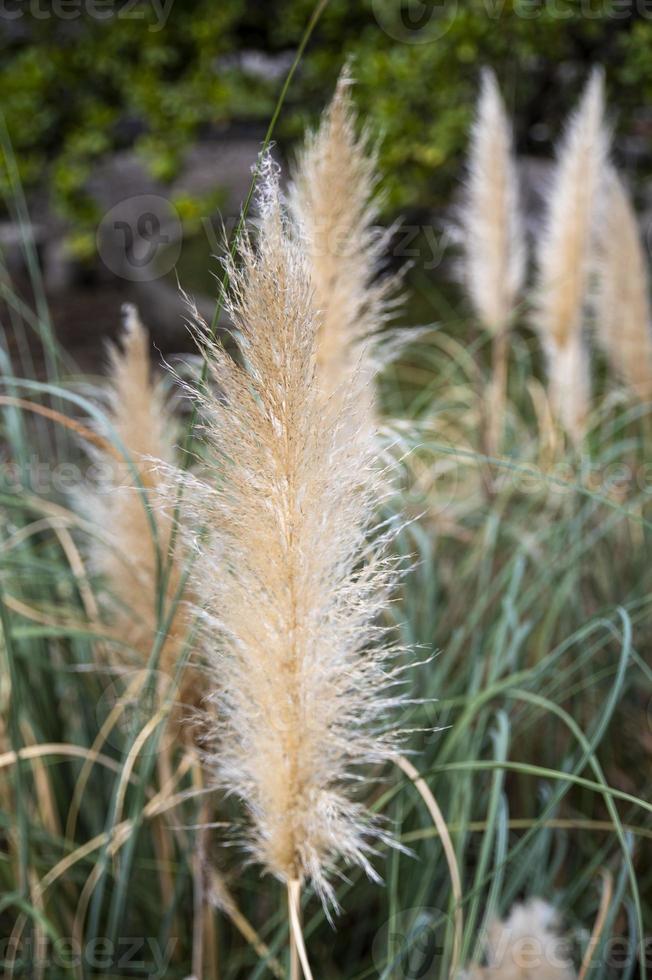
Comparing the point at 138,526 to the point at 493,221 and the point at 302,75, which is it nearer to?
the point at 493,221

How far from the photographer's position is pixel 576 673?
192cm

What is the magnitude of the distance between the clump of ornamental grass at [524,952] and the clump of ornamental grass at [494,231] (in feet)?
4.02

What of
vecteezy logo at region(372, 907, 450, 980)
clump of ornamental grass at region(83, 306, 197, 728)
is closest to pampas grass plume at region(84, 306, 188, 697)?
clump of ornamental grass at region(83, 306, 197, 728)

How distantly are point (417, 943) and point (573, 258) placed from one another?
1565 millimetres

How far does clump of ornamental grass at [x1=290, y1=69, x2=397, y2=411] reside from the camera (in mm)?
1278

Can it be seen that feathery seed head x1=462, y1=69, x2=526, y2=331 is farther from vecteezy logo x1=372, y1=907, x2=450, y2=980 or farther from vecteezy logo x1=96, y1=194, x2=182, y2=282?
vecteezy logo x1=96, y1=194, x2=182, y2=282

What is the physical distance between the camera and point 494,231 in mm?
2336

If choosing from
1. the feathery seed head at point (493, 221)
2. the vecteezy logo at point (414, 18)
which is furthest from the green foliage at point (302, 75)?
the feathery seed head at point (493, 221)

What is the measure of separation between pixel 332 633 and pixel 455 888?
0.52m

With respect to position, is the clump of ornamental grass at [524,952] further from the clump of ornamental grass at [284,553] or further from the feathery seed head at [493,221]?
the feathery seed head at [493,221]

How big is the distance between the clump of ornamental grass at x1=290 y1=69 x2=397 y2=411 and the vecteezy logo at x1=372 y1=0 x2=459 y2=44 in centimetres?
310

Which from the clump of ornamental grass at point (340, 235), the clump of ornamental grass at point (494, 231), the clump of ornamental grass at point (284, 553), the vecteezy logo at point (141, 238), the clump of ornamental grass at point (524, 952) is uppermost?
the vecteezy logo at point (141, 238)

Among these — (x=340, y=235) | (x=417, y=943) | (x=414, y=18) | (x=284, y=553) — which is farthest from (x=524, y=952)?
(x=414, y=18)

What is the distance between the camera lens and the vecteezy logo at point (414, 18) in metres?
4.14
